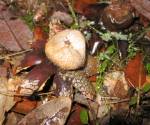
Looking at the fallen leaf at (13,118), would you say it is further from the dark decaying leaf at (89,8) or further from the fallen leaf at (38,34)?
the dark decaying leaf at (89,8)

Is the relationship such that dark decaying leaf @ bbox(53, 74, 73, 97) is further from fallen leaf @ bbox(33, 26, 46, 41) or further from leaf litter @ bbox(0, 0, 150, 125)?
fallen leaf @ bbox(33, 26, 46, 41)

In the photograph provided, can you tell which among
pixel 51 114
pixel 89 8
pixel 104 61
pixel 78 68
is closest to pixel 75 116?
pixel 51 114

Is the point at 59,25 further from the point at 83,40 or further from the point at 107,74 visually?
the point at 107,74

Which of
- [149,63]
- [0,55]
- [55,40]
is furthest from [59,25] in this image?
[149,63]

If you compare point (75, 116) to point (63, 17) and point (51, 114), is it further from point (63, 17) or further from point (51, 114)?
point (63, 17)

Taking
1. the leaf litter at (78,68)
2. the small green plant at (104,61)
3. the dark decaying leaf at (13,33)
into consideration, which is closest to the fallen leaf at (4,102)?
the leaf litter at (78,68)

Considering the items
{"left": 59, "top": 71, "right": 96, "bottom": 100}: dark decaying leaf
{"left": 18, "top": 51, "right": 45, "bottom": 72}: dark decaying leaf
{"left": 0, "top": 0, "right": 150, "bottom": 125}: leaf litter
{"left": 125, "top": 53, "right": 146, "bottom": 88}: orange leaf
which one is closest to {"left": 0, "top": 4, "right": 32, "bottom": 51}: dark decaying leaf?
{"left": 0, "top": 0, "right": 150, "bottom": 125}: leaf litter
